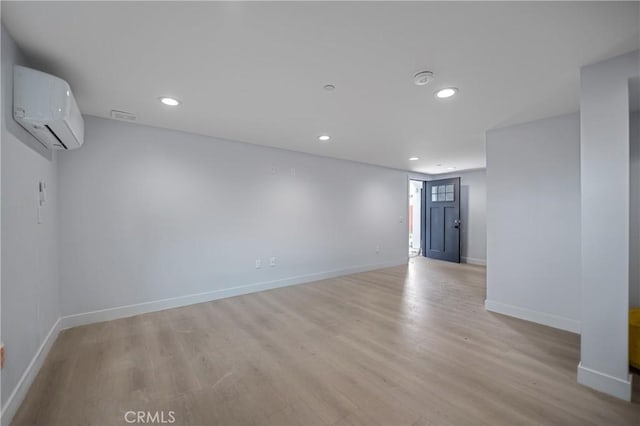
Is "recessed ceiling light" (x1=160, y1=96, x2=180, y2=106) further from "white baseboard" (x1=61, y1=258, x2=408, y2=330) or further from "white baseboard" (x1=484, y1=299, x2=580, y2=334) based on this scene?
"white baseboard" (x1=484, y1=299, x2=580, y2=334)

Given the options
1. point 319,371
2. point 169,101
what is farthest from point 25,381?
point 169,101

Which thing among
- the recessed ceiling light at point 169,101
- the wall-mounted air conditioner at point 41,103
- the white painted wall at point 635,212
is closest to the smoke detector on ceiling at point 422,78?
the white painted wall at point 635,212

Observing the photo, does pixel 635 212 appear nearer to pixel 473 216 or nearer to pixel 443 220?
pixel 473 216

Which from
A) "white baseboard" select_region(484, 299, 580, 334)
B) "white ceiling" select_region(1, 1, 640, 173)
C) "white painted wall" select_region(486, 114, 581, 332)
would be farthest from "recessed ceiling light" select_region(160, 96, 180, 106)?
"white baseboard" select_region(484, 299, 580, 334)

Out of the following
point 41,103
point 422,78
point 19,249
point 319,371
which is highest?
point 422,78

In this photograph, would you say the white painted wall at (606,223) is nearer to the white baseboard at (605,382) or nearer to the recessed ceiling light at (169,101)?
the white baseboard at (605,382)

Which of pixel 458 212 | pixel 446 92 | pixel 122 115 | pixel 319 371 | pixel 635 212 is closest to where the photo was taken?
pixel 319 371

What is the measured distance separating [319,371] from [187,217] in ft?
8.48

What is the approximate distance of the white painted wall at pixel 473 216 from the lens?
6414 millimetres

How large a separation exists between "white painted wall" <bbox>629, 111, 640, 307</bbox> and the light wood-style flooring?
28.7 inches

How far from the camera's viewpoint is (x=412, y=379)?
1982mm

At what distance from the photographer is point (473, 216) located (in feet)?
21.8

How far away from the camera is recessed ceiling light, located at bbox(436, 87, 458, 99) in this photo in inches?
90.3

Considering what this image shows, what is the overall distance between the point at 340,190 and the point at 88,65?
405 centimetres
